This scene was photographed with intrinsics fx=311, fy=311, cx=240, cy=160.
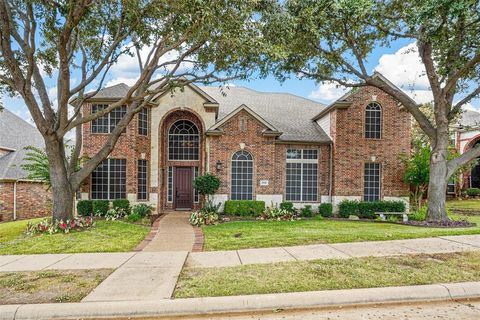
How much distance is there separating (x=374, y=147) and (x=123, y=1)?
13.6 m

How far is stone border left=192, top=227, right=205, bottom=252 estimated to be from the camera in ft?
27.2

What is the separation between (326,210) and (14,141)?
2349 cm

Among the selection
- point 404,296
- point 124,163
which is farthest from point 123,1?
point 404,296

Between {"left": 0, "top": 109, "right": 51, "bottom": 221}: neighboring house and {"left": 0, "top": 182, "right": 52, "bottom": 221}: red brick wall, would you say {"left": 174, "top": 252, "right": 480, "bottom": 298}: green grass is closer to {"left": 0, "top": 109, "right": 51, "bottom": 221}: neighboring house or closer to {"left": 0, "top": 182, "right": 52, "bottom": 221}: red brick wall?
{"left": 0, "top": 109, "right": 51, "bottom": 221}: neighboring house

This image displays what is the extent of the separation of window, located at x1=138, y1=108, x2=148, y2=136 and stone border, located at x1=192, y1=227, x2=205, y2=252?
6.61 meters

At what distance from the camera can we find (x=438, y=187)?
12875 millimetres

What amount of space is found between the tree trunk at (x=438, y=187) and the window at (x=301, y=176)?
5.51m

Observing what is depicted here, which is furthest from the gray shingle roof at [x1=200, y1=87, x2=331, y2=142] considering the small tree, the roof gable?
the small tree

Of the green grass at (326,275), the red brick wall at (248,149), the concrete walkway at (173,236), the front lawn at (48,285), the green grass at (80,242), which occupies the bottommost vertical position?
the concrete walkway at (173,236)

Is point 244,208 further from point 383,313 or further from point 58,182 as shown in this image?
point 383,313

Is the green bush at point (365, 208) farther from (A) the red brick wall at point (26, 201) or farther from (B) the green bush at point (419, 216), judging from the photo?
(A) the red brick wall at point (26, 201)

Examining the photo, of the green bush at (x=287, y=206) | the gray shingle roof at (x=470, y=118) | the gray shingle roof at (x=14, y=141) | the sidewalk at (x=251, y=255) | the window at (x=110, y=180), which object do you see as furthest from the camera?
the gray shingle roof at (x=470, y=118)

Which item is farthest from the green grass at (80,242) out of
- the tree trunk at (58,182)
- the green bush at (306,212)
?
the green bush at (306,212)

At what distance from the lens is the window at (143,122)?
623 inches
